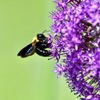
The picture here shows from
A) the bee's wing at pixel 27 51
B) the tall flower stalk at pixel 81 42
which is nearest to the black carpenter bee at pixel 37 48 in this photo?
the bee's wing at pixel 27 51

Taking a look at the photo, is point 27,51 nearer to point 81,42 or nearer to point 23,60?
point 81,42

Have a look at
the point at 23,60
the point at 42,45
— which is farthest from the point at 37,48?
the point at 23,60

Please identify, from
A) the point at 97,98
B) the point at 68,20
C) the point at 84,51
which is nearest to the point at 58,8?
the point at 68,20

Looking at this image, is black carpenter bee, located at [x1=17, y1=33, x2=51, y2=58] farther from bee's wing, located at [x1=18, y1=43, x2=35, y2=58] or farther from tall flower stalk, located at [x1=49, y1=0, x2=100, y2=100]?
tall flower stalk, located at [x1=49, y1=0, x2=100, y2=100]

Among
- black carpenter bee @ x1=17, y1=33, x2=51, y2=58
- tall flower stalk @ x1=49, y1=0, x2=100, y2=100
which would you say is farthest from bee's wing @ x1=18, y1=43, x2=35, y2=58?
tall flower stalk @ x1=49, y1=0, x2=100, y2=100

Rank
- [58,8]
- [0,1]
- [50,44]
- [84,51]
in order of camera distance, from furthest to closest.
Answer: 1. [0,1]
2. [50,44]
3. [58,8]
4. [84,51]

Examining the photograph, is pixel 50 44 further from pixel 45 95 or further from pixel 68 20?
pixel 45 95
